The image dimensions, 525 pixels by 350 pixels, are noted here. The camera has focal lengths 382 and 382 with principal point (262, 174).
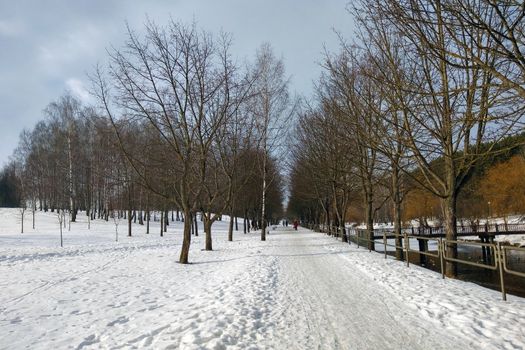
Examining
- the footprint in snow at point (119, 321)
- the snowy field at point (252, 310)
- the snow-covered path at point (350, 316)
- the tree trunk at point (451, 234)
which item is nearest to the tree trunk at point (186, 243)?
the snowy field at point (252, 310)

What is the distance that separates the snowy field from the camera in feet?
16.7

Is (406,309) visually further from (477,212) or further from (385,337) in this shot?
(477,212)

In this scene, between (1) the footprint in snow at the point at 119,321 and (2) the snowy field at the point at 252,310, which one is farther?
(1) the footprint in snow at the point at 119,321

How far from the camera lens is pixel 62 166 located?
142 ft

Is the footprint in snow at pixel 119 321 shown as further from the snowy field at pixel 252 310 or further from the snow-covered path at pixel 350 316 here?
the snow-covered path at pixel 350 316

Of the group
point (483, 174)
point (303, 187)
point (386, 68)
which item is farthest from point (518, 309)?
point (483, 174)

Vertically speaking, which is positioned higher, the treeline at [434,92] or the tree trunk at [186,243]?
the treeline at [434,92]

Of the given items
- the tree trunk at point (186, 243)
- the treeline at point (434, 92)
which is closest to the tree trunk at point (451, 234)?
the treeline at point (434, 92)

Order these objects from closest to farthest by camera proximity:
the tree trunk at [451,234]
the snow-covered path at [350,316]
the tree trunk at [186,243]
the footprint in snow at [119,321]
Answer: the snow-covered path at [350,316]
the footprint in snow at [119,321]
the tree trunk at [451,234]
the tree trunk at [186,243]

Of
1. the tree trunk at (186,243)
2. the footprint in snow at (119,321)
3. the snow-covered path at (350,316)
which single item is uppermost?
the tree trunk at (186,243)

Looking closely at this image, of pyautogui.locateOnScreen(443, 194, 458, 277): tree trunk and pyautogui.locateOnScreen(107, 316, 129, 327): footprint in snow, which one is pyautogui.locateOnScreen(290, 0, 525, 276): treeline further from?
pyautogui.locateOnScreen(107, 316, 129, 327): footprint in snow

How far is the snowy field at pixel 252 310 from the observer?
508cm

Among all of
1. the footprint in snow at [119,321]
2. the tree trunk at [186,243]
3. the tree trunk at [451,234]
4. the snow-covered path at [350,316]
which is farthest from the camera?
the tree trunk at [186,243]

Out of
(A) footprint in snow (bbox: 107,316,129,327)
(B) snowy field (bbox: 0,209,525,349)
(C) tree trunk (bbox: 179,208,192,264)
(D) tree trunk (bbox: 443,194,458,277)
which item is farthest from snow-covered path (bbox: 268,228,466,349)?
(C) tree trunk (bbox: 179,208,192,264)
